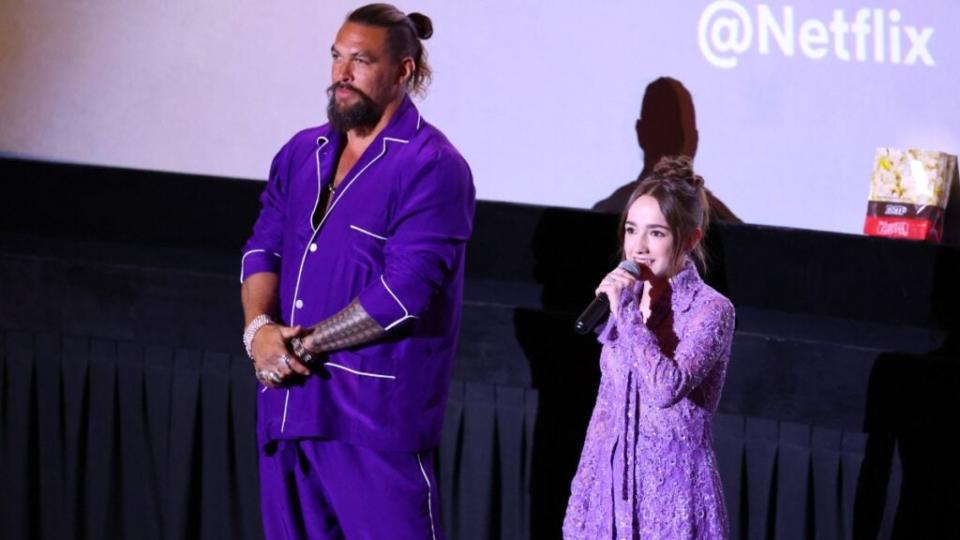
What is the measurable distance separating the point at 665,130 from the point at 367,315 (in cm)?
120

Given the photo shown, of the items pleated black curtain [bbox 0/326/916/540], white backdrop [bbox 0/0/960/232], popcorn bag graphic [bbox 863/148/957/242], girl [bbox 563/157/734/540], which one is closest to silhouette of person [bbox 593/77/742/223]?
white backdrop [bbox 0/0/960/232]

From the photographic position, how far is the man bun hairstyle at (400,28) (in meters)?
2.53

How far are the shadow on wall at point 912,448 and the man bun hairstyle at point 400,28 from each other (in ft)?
3.54

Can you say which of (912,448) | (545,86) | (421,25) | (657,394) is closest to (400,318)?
(657,394)

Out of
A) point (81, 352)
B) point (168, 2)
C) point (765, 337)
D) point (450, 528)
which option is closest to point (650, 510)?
point (765, 337)

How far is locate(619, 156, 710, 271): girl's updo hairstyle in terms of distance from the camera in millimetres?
2480

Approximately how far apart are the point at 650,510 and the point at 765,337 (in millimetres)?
649

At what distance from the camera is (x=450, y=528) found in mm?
3230

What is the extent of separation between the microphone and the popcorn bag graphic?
0.88 metres

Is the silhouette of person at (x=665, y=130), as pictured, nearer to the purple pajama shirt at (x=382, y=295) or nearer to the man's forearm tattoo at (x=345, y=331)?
the purple pajama shirt at (x=382, y=295)

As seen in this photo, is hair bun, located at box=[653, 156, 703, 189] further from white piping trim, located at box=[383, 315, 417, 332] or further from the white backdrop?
the white backdrop

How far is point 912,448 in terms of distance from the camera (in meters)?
2.80

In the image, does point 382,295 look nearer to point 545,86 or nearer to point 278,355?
point 278,355

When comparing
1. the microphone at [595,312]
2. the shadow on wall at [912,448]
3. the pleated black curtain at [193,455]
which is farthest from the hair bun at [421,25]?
the shadow on wall at [912,448]
